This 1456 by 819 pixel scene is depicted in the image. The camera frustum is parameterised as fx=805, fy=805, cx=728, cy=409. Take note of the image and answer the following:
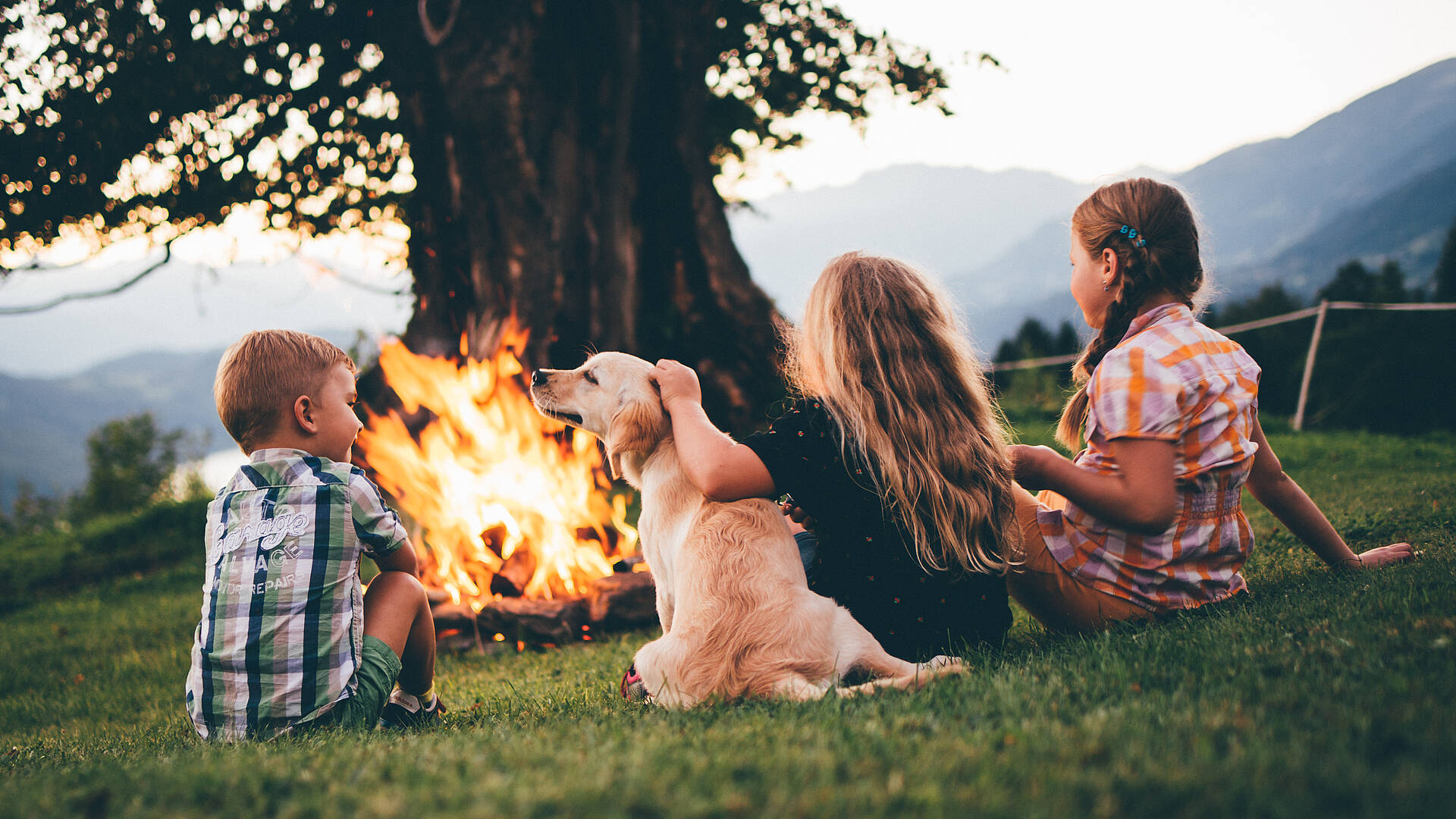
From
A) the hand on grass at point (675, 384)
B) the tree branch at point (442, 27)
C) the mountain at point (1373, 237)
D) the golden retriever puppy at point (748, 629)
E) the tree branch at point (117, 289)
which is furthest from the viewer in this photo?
the mountain at point (1373, 237)

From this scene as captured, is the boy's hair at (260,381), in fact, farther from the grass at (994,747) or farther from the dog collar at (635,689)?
the dog collar at (635,689)

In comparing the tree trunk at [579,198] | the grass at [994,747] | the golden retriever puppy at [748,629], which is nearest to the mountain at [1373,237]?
the tree trunk at [579,198]

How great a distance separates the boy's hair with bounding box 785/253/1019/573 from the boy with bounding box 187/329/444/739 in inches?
67.8

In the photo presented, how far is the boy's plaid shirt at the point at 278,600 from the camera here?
2646 mm

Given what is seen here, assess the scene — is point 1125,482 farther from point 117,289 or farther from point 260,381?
point 117,289

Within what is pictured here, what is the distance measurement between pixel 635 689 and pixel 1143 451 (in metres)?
1.97

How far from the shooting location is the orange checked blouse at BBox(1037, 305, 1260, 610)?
8.87 feet

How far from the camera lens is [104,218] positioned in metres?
8.39

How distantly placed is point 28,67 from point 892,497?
30.5ft

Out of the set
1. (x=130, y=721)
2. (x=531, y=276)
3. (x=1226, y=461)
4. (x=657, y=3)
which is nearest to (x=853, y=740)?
(x=1226, y=461)

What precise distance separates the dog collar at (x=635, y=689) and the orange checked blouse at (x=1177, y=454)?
64.2 inches

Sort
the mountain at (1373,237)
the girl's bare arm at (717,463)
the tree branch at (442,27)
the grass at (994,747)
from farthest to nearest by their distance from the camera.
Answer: the mountain at (1373,237)
the tree branch at (442,27)
the girl's bare arm at (717,463)
the grass at (994,747)

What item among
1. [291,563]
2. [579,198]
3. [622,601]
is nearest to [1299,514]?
[622,601]

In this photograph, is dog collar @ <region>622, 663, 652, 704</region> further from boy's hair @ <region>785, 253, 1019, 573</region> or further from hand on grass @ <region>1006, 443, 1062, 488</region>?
hand on grass @ <region>1006, 443, 1062, 488</region>
